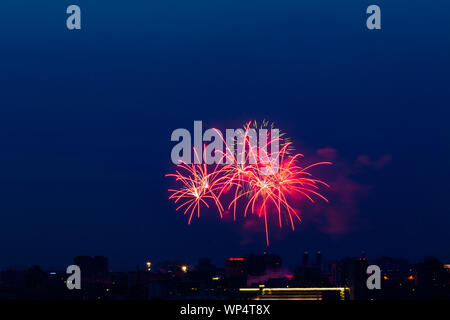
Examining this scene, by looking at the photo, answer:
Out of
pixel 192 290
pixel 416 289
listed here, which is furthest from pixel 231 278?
pixel 416 289
